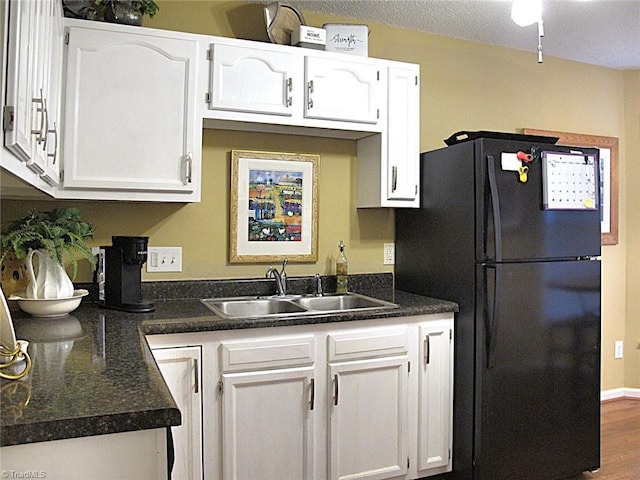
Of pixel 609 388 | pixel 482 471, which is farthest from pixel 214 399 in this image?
pixel 609 388

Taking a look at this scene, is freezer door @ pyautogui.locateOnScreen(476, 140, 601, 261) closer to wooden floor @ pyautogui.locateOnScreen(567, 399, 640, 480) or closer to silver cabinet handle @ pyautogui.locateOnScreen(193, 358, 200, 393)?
wooden floor @ pyautogui.locateOnScreen(567, 399, 640, 480)

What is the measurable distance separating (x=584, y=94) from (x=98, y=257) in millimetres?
3351

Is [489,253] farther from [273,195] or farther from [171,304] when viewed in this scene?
[171,304]

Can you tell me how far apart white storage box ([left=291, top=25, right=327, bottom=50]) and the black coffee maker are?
1.21 metres

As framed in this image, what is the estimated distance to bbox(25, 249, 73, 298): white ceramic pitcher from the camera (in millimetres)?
1982

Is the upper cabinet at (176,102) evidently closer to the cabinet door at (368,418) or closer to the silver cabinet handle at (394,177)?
the silver cabinet handle at (394,177)

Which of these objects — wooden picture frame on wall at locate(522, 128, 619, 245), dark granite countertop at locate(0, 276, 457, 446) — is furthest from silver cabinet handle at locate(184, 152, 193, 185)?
wooden picture frame on wall at locate(522, 128, 619, 245)

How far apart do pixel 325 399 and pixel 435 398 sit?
58cm

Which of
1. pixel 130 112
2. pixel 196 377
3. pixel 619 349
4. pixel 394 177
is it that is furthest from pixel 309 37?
pixel 619 349

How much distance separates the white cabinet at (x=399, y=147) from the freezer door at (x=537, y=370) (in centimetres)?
62

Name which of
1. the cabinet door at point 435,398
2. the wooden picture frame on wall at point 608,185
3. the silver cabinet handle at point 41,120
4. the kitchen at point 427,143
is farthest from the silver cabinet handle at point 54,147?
the wooden picture frame on wall at point 608,185

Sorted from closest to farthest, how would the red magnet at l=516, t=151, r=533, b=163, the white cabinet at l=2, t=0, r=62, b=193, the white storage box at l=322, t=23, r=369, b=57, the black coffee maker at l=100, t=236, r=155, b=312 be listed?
the white cabinet at l=2, t=0, r=62, b=193 < the black coffee maker at l=100, t=236, r=155, b=312 < the red magnet at l=516, t=151, r=533, b=163 < the white storage box at l=322, t=23, r=369, b=57

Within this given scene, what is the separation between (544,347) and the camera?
2484 millimetres

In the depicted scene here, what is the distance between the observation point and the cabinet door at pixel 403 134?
2719 millimetres
